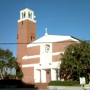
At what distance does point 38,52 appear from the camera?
44812mm

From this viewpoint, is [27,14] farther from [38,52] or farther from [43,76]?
[43,76]

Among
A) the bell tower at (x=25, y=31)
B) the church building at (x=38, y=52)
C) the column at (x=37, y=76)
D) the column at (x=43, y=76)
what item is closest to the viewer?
the church building at (x=38, y=52)

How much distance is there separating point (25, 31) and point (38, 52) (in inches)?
254

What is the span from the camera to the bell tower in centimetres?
4806

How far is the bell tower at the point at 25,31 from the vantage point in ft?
158

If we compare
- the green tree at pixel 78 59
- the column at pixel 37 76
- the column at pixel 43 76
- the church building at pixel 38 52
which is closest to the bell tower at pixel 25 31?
the church building at pixel 38 52

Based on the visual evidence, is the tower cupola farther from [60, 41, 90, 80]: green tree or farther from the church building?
[60, 41, 90, 80]: green tree

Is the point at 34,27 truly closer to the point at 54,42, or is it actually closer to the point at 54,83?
the point at 54,42

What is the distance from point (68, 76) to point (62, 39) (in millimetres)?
7868

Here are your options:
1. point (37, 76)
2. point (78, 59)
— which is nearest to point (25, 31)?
point (37, 76)

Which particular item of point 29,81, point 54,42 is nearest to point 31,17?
point 54,42

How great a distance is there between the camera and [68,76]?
3794 cm

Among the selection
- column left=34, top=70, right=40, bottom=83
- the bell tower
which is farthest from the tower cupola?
column left=34, top=70, right=40, bottom=83

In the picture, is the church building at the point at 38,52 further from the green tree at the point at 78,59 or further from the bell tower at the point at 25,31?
the green tree at the point at 78,59
